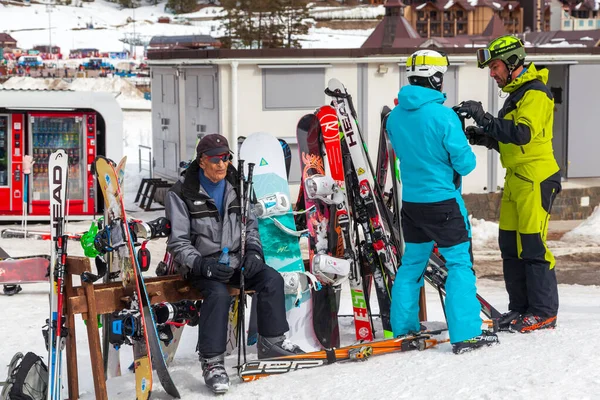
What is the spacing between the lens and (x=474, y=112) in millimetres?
5609

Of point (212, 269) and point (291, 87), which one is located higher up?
point (291, 87)

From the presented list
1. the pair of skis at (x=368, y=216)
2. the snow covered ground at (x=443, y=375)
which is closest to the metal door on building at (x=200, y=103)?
the pair of skis at (x=368, y=216)

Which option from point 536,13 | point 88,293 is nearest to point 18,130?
point 88,293

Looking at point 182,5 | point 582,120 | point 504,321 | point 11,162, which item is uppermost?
point 182,5

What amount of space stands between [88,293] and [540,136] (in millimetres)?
2884

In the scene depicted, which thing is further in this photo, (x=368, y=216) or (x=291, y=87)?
(x=291, y=87)

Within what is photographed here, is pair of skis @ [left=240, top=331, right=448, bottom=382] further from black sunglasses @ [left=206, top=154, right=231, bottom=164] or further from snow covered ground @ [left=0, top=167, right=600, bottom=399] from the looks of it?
black sunglasses @ [left=206, top=154, right=231, bottom=164]

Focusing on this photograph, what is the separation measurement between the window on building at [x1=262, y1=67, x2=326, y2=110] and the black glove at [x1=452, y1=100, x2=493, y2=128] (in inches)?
431

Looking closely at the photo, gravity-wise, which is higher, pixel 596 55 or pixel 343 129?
pixel 596 55

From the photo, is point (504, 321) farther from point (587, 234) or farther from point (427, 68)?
point (587, 234)

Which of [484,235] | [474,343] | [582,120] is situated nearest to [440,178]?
[474,343]

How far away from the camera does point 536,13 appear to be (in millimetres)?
77375

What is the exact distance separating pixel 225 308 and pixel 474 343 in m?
1.45

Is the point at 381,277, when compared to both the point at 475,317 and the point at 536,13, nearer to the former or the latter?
the point at 475,317
